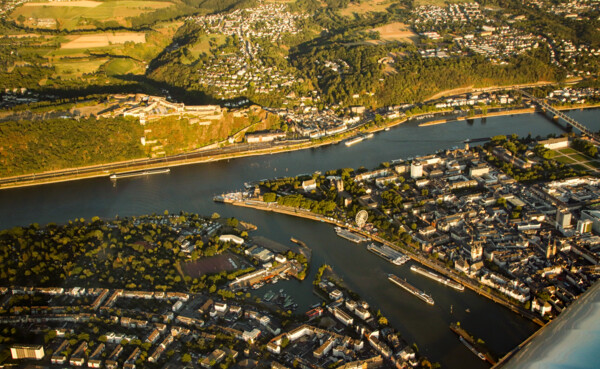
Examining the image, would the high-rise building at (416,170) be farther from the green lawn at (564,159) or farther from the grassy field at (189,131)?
the grassy field at (189,131)

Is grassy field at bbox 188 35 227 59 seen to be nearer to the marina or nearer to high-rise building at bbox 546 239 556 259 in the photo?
the marina

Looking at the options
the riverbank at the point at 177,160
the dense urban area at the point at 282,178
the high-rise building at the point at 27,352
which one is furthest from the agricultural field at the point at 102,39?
the high-rise building at the point at 27,352

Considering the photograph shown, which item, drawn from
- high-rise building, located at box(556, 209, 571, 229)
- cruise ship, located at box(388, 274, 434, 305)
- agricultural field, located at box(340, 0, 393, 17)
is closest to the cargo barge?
cruise ship, located at box(388, 274, 434, 305)

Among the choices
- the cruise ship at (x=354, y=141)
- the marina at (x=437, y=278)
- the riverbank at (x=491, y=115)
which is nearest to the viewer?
the marina at (x=437, y=278)

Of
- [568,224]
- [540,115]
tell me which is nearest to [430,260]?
[568,224]

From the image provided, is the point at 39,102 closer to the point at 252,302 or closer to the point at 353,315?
the point at 252,302

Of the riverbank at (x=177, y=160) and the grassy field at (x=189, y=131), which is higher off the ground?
the grassy field at (x=189, y=131)
